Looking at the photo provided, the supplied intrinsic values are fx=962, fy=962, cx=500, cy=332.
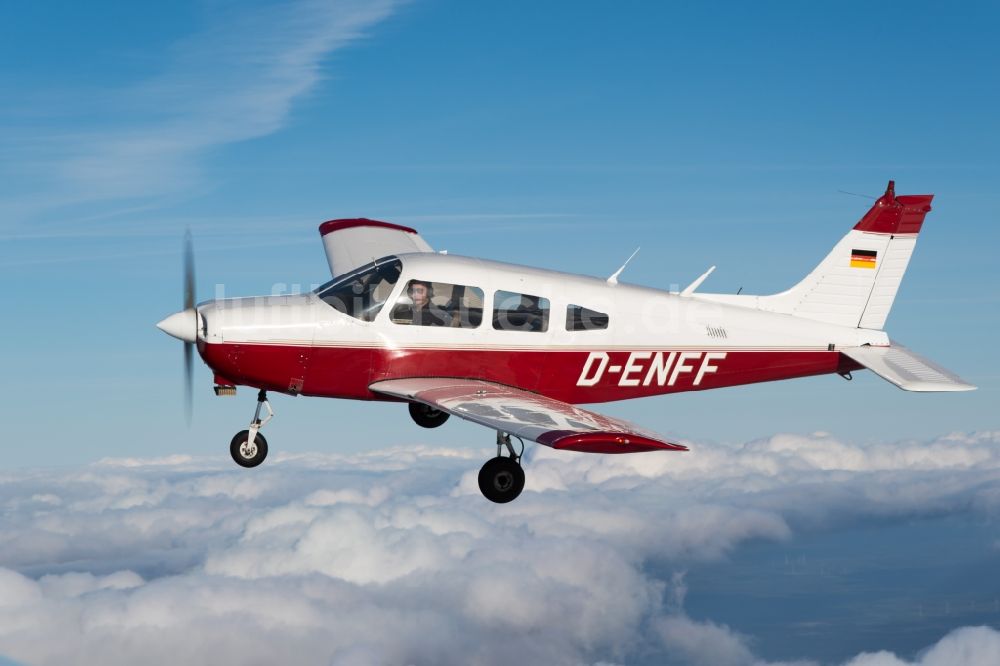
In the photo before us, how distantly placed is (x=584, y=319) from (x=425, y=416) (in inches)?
149

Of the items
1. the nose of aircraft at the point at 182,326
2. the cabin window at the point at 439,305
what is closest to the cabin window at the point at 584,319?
the cabin window at the point at 439,305

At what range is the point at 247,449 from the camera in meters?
15.4

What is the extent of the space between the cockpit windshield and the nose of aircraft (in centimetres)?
198

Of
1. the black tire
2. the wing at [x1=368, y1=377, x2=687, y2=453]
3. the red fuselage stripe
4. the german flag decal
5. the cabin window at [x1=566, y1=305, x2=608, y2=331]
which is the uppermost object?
the german flag decal

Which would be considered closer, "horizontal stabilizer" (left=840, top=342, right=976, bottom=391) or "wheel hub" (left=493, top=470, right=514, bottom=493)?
"wheel hub" (left=493, top=470, right=514, bottom=493)

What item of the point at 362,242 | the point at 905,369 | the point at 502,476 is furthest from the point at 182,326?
the point at 905,369

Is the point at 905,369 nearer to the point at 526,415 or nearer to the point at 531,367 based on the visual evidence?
the point at 531,367

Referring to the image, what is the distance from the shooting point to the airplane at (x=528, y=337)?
48.9 ft

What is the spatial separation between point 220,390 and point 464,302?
412 centimetres

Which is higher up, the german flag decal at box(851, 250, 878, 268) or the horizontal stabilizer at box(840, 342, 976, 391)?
the german flag decal at box(851, 250, 878, 268)

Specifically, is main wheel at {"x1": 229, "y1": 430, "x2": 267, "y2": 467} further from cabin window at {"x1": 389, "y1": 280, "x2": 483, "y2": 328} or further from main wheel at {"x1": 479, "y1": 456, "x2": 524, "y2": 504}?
main wheel at {"x1": 479, "y1": 456, "x2": 524, "y2": 504}

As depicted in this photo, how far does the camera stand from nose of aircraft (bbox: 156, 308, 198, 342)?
14.8 m

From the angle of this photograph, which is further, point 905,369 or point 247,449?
point 905,369

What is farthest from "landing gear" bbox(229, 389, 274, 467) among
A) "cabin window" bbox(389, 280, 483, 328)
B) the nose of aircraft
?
"cabin window" bbox(389, 280, 483, 328)
